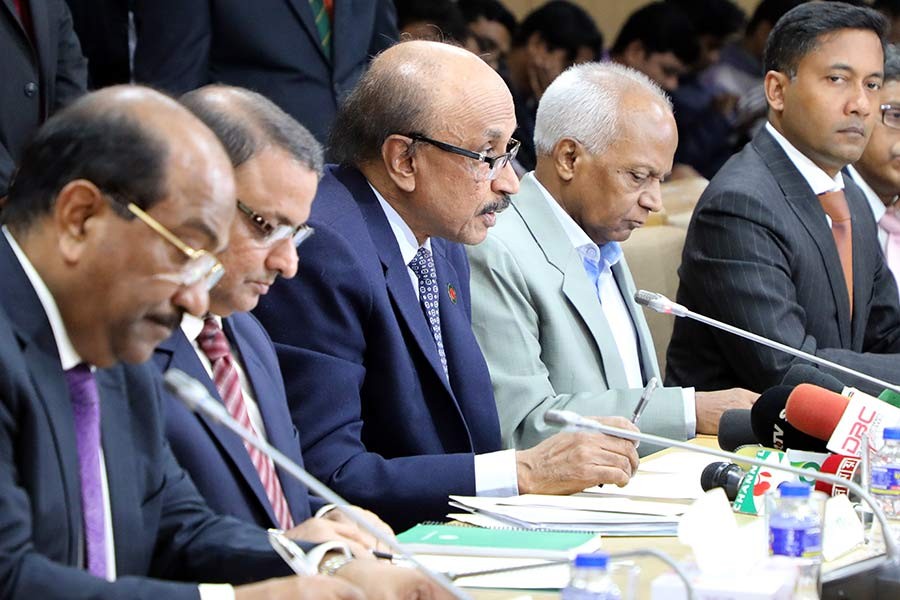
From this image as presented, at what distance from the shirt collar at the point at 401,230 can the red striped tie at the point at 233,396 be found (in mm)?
577

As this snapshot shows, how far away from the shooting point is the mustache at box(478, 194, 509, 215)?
113 inches

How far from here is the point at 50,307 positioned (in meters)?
1.71

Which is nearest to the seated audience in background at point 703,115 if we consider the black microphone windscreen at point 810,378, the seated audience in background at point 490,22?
the seated audience in background at point 490,22

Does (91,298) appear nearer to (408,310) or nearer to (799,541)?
(799,541)

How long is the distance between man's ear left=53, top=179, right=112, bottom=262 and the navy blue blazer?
435mm

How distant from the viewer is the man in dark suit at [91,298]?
65.2 inches

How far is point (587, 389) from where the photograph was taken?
10.0 feet

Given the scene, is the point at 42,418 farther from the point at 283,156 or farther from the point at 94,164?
the point at 283,156

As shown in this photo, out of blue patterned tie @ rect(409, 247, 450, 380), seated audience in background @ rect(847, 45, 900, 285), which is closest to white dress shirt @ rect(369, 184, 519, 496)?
blue patterned tie @ rect(409, 247, 450, 380)

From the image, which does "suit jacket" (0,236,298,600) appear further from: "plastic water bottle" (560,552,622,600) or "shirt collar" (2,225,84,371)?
"plastic water bottle" (560,552,622,600)

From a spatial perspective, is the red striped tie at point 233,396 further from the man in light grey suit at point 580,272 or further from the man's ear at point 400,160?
the man in light grey suit at point 580,272

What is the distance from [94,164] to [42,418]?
285 millimetres

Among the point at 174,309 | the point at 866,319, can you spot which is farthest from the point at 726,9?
the point at 174,309

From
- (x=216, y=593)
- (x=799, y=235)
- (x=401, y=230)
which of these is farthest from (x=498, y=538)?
(x=799, y=235)
